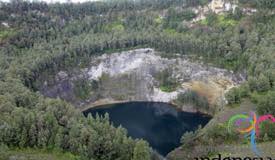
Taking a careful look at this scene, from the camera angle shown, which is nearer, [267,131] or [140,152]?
[140,152]

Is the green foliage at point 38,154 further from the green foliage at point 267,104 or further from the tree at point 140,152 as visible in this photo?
the green foliage at point 267,104

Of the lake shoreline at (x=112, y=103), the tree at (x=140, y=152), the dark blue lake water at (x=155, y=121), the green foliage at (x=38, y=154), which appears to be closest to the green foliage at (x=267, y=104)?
the dark blue lake water at (x=155, y=121)

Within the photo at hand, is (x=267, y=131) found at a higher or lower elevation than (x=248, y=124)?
higher

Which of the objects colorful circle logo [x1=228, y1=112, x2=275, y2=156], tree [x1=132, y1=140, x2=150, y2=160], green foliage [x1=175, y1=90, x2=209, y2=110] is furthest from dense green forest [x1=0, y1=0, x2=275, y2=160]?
green foliage [x1=175, y1=90, x2=209, y2=110]

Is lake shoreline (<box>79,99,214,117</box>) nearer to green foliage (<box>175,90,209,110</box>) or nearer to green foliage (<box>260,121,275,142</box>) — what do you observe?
green foliage (<box>175,90,209,110</box>)

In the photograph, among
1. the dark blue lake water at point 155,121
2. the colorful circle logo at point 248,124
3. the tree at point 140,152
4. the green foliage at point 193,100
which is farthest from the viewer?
the green foliage at point 193,100

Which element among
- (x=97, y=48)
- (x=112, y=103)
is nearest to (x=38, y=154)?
(x=112, y=103)

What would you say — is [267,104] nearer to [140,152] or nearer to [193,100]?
[140,152]
